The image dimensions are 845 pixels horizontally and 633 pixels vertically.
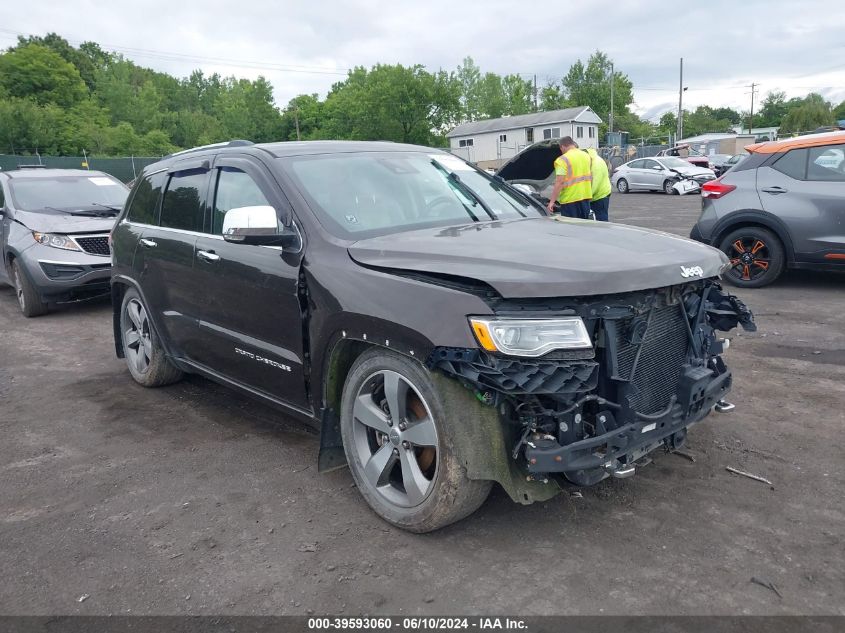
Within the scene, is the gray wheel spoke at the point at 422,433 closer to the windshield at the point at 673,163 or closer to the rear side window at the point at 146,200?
the rear side window at the point at 146,200

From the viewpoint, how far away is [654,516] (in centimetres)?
329

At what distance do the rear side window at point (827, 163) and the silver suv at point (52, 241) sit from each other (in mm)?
8030

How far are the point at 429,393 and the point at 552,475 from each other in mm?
627

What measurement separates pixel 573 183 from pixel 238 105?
7874cm

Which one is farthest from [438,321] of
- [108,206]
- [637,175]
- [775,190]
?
[637,175]

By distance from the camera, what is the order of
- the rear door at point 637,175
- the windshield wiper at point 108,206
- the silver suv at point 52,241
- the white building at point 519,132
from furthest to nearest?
the white building at point 519,132 → the rear door at point 637,175 → the windshield wiper at point 108,206 → the silver suv at point 52,241

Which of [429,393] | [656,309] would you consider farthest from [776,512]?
[429,393]

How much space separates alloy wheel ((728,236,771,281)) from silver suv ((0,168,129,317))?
24.2ft

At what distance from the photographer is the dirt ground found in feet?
9.12

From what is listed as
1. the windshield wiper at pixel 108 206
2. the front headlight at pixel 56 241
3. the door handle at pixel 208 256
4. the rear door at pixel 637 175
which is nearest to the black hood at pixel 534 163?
the windshield wiper at pixel 108 206

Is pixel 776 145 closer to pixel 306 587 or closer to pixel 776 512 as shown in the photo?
pixel 776 512

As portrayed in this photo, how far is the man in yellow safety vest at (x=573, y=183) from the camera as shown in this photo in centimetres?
980

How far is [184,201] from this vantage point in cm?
479

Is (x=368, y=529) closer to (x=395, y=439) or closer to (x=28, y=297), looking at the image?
(x=395, y=439)
